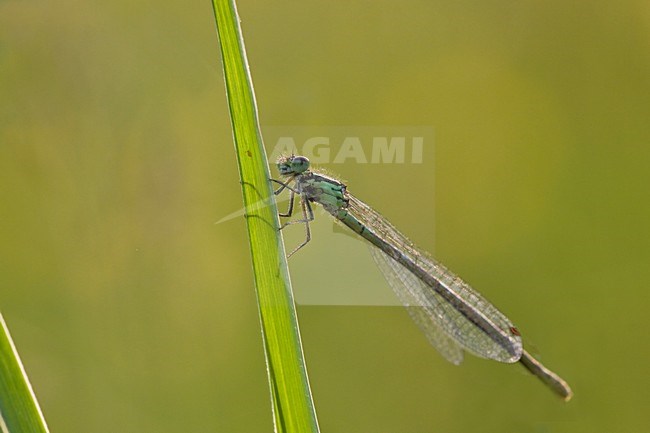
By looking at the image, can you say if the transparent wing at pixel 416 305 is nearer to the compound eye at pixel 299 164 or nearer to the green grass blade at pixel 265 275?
the compound eye at pixel 299 164

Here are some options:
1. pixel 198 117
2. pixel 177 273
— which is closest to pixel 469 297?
pixel 177 273

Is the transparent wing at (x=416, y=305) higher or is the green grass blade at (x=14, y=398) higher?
the green grass blade at (x=14, y=398)

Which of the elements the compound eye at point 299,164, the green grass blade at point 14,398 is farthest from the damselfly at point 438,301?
the green grass blade at point 14,398

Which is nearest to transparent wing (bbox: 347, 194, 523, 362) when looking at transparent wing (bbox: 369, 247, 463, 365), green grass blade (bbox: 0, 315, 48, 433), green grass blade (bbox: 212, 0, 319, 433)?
transparent wing (bbox: 369, 247, 463, 365)

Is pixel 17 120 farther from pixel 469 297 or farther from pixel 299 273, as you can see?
pixel 469 297

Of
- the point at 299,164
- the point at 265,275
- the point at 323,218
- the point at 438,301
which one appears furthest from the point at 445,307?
the point at 265,275

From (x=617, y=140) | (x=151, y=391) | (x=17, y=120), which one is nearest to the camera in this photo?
(x=151, y=391)

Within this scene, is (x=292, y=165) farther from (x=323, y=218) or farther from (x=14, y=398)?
(x=14, y=398)
